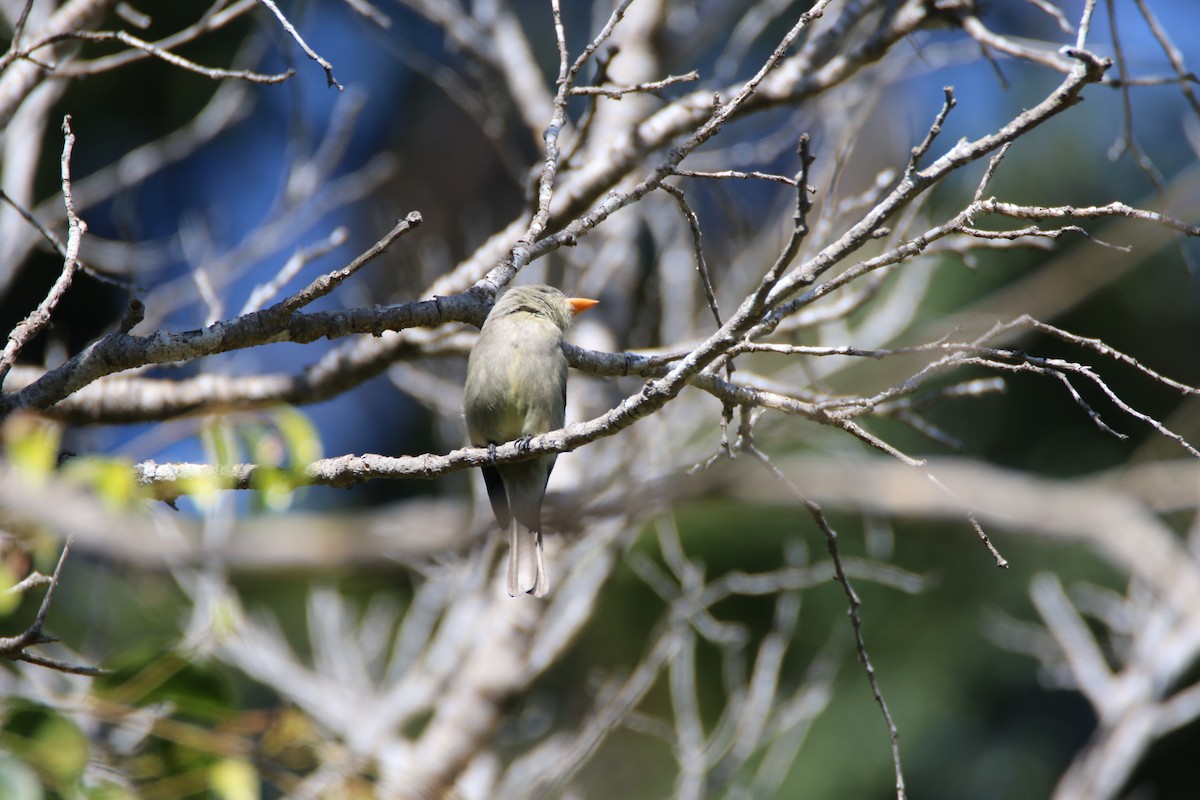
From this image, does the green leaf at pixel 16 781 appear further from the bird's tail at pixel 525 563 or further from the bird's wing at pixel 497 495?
the bird's wing at pixel 497 495

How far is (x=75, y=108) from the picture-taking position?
9.93 metres

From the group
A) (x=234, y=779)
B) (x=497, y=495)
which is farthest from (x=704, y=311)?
(x=234, y=779)

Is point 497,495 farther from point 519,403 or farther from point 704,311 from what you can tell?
point 704,311

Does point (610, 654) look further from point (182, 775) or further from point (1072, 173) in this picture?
point (182, 775)

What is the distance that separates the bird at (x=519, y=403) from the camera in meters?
3.89

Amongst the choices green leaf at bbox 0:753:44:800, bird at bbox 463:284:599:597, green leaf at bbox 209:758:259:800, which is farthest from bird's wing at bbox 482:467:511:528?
green leaf at bbox 0:753:44:800

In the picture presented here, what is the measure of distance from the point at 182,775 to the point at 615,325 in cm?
422

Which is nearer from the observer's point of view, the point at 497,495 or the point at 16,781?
the point at 16,781

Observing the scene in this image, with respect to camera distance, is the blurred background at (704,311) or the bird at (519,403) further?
the blurred background at (704,311)

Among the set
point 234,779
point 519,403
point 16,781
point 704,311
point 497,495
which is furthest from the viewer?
point 704,311

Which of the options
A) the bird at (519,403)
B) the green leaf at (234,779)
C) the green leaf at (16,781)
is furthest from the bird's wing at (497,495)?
the green leaf at (16,781)

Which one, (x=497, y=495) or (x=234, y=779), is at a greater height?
(x=234, y=779)

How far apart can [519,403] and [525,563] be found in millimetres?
560

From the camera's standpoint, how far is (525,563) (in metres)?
3.97
